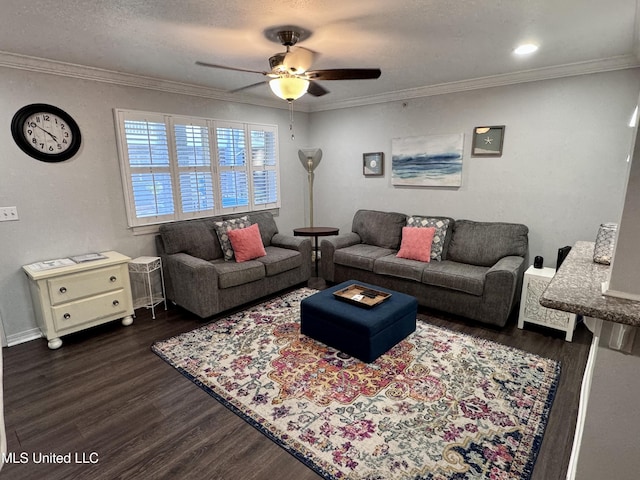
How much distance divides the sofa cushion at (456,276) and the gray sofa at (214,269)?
62.5 inches

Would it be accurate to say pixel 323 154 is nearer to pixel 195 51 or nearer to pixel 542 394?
pixel 195 51

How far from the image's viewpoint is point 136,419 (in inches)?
86.8

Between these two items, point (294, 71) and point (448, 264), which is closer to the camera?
point (294, 71)

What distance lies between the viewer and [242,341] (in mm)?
3146

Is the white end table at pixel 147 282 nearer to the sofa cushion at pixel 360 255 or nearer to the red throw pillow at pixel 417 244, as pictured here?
the sofa cushion at pixel 360 255

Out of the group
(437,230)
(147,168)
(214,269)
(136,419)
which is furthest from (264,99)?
(136,419)

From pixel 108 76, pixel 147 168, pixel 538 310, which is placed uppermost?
Answer: pixel 108 76

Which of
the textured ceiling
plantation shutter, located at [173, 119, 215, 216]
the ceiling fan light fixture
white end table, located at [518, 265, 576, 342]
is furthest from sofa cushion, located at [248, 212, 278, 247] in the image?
white end table, located at [518, 265, 576, 342]

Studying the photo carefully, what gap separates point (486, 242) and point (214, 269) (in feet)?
9.68

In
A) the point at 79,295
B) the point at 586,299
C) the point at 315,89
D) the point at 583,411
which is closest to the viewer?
the point at 586,299

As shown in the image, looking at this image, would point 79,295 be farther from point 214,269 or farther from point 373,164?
point 373,164

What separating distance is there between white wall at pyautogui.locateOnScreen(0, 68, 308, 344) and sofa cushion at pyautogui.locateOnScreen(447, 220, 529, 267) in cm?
353

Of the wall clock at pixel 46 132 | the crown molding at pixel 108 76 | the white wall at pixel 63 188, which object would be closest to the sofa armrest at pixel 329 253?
the white wall at pixel 63 188

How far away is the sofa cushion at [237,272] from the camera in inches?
141
